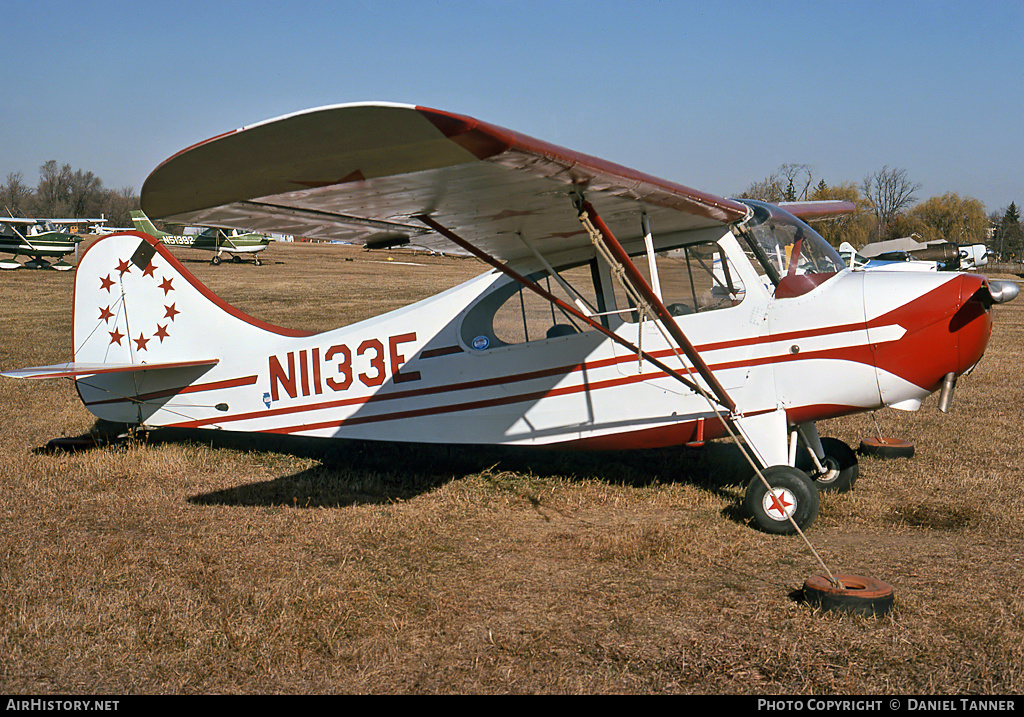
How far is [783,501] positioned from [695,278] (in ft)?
5.72

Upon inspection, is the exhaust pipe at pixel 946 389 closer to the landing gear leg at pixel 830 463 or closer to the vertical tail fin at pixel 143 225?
the landing gear leg at pixel 830 463

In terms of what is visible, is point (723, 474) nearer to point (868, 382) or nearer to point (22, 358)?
point (868, 382)

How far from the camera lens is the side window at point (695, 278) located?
5793 mm

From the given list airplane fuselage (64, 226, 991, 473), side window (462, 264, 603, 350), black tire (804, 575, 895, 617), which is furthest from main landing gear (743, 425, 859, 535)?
side window (462, 264, 603, 350)

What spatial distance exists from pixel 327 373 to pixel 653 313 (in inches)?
124

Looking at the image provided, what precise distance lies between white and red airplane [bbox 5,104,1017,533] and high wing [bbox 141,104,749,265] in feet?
0.08

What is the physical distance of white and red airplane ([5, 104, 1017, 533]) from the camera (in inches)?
181

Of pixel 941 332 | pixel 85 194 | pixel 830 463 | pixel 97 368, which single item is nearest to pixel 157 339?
pixel 97 368

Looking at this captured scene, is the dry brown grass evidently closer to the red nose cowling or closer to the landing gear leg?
the landing gear leg

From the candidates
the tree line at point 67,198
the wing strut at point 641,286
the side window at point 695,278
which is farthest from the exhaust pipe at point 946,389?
the tree line at point 67,198

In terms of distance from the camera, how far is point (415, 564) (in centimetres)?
489

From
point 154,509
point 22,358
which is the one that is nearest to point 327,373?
point 154,509

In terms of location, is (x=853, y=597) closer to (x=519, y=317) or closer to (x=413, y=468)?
(x=519, y=317)

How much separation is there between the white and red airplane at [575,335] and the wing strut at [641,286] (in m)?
0.02
